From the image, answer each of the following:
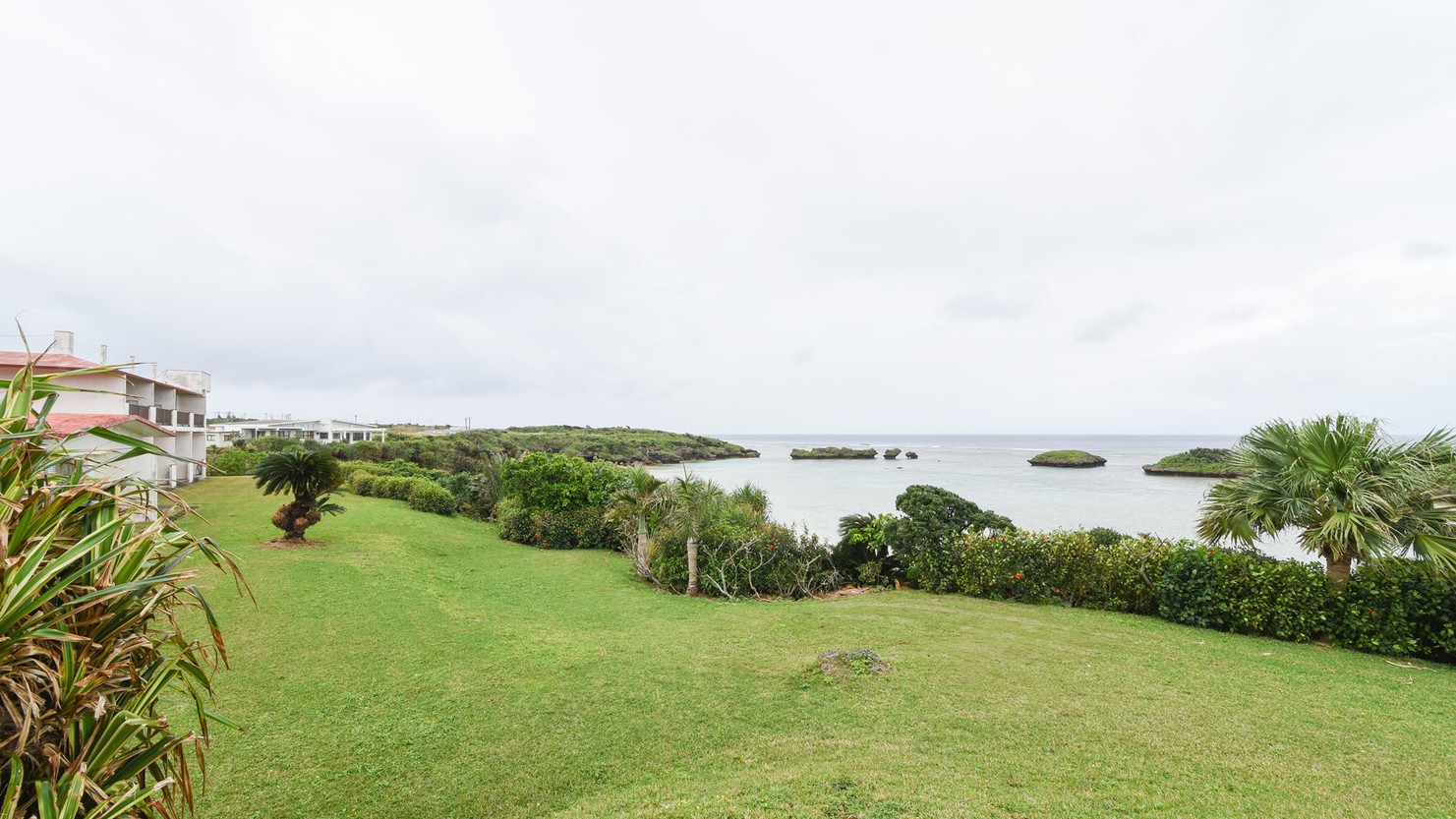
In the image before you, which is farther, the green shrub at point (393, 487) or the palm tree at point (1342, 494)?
the green shrub at point (393, 487)

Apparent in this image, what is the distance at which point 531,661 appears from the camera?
6441 millimetres

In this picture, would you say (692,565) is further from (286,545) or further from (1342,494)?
(1342,494)

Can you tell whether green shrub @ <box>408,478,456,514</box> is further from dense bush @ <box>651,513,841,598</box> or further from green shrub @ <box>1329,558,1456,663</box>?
green shrub @ <box>1329,558,1456,663</box>

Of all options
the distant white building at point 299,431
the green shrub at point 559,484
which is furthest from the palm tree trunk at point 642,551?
the distant white building at point 299,431

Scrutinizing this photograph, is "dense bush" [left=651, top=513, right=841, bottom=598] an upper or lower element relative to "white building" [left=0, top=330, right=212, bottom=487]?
lower

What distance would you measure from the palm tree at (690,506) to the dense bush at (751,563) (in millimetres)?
266

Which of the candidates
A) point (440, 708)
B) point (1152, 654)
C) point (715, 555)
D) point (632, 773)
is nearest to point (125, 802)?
point (632, 773)

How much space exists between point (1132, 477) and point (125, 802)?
45778 millimetres

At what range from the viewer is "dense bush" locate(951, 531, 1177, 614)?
9.12 m

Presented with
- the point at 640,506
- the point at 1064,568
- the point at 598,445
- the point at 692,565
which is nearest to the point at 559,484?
the point at 640,506

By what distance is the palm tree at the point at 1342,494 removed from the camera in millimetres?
6715

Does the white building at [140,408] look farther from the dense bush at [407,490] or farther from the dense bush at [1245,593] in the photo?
the dense bush at [1245,593]

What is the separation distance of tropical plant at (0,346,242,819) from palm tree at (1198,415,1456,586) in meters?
10.7

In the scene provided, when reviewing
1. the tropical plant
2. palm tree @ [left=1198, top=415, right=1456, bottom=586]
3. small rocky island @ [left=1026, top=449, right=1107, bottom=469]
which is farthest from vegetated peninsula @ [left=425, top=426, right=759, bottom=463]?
the tropical plant
